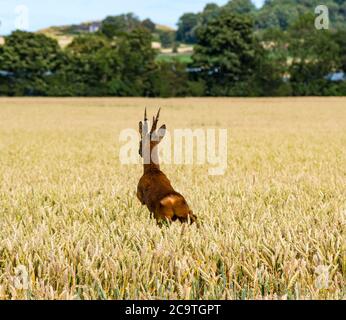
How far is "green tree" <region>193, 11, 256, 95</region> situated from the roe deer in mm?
63346

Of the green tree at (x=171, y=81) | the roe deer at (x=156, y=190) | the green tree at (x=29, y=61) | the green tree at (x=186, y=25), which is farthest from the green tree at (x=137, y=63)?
the green tree at (x=186, y=25)

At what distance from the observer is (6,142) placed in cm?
1677

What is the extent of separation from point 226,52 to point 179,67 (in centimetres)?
651

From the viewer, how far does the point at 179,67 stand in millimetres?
68125

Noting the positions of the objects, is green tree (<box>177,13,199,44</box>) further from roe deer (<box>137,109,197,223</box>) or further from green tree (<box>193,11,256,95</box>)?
→ roe deer (<box>137,109,197,223</box>)

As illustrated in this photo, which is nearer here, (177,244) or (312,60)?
(177,244)

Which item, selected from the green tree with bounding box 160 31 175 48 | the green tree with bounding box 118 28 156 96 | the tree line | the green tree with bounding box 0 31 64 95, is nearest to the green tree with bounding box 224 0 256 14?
the green tree with bounding box 160 31 175 48

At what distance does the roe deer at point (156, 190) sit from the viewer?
4.45 meters

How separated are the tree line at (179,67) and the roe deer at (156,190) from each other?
60.8 m

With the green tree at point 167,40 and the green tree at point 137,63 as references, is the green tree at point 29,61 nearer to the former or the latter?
the green tree at point 137,63

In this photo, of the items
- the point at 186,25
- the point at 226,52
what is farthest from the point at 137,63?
the point at 186,25

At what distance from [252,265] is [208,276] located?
414 millimetres

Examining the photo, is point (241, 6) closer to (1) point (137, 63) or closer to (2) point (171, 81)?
(1) point (137, 63)
